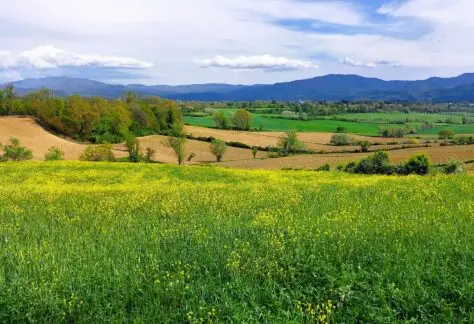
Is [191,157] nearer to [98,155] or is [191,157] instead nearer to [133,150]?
[133,150]

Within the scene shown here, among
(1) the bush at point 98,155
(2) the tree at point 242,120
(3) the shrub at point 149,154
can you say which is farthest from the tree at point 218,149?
(2) the tree at point 242,120

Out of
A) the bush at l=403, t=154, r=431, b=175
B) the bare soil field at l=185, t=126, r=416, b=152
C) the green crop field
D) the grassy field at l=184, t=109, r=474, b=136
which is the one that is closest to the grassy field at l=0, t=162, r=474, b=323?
the bush at l=403, t=154, r=431, b=175

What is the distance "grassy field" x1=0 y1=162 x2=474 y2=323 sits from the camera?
255 inches

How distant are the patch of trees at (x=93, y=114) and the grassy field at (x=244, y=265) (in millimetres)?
101699

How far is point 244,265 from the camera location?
25.3 ft

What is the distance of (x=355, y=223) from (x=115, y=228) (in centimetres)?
596

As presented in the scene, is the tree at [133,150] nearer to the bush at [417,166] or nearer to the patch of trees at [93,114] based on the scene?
the patch of trees at [93,114]

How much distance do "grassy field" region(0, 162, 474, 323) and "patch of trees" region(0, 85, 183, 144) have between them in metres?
102

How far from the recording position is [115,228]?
1091 centimetres

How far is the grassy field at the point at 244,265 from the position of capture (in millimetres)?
6484

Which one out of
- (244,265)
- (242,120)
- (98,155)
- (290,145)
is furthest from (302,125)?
(244,265)

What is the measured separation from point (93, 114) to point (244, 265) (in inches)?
4766

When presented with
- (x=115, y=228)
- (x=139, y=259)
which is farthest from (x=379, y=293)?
(x=115, y=228)

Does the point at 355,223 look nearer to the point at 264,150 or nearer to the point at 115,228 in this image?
the point at 115,228
